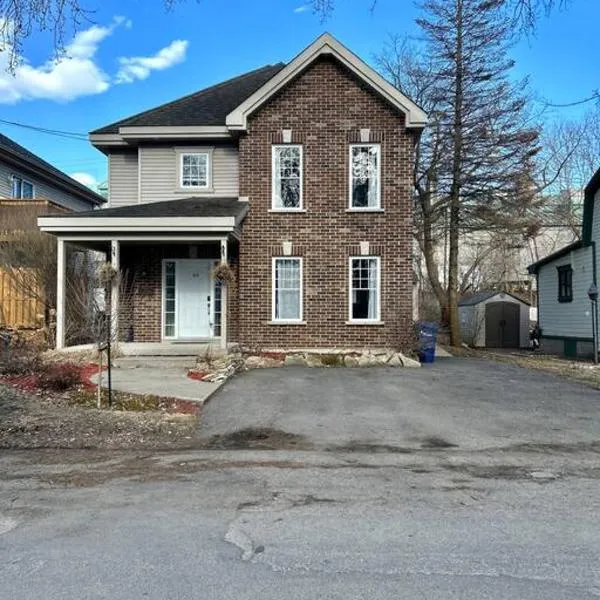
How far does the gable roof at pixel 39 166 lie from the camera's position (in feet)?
85.9

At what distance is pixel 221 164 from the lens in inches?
702

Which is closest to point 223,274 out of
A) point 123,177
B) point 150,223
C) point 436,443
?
point 150,223

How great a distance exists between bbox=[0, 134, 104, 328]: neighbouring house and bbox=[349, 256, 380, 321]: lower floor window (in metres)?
8.60

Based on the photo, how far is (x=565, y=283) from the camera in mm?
23516

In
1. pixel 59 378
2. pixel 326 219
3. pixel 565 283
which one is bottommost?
pixel 59 378

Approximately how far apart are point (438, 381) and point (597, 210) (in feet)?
37.6

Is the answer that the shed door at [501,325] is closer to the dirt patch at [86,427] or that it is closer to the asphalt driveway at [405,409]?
the asphalt driveway at [405,409]

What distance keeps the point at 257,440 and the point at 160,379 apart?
4.74m

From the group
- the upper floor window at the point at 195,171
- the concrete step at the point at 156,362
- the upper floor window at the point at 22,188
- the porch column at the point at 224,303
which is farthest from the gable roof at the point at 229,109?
the upper floor window at the point at 22,188

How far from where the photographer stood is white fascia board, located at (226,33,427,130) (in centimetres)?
1642

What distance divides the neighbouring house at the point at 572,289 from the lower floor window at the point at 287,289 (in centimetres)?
1082

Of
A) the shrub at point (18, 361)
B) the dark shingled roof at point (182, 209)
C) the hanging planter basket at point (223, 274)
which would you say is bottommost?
the shrub at point (18, 361)

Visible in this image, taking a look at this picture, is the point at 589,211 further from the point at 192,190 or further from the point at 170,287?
the point at 170,287

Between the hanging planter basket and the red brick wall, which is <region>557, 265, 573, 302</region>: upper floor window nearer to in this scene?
the red brick wall
